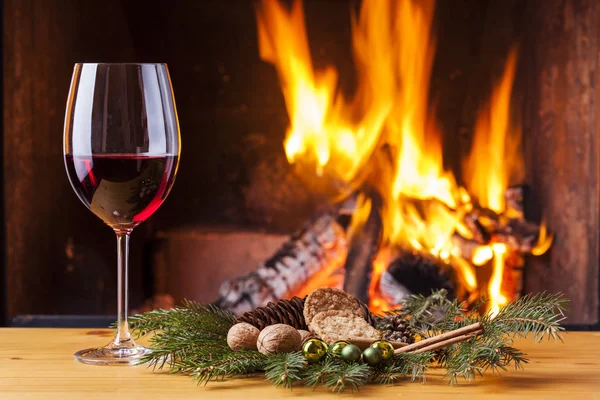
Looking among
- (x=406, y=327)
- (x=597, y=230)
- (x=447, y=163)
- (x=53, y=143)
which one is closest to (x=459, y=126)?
(x=447, y=163)

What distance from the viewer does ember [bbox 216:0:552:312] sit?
1785mm

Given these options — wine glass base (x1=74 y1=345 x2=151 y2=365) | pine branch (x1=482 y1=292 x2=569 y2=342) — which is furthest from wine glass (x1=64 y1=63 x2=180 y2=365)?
pine branch (x1=482 y1=292 x2=569 y2=342)

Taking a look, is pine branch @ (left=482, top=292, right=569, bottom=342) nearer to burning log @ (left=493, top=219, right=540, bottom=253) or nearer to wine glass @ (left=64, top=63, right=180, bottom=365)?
wine glass @ (left=64, top=63, right=180, bottom=365)

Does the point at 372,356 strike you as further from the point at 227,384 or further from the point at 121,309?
the point at 121,309

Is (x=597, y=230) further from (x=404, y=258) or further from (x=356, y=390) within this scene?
(x=356, y=390)

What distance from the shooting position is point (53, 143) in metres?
1.76

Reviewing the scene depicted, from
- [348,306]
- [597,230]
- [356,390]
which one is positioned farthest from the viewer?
[597,230]

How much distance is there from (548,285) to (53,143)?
1.07m

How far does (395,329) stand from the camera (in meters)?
0.68

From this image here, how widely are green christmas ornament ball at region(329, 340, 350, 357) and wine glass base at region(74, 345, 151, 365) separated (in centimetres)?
14

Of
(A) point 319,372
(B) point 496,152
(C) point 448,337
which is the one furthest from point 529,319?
(B) point 496,152

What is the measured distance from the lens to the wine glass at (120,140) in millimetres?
649

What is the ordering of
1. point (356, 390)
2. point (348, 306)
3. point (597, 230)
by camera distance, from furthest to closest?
point (597, 230) → point (348, 306) → point (356, 390)

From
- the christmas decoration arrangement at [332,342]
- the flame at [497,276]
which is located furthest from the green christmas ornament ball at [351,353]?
the flame at [497,276]
